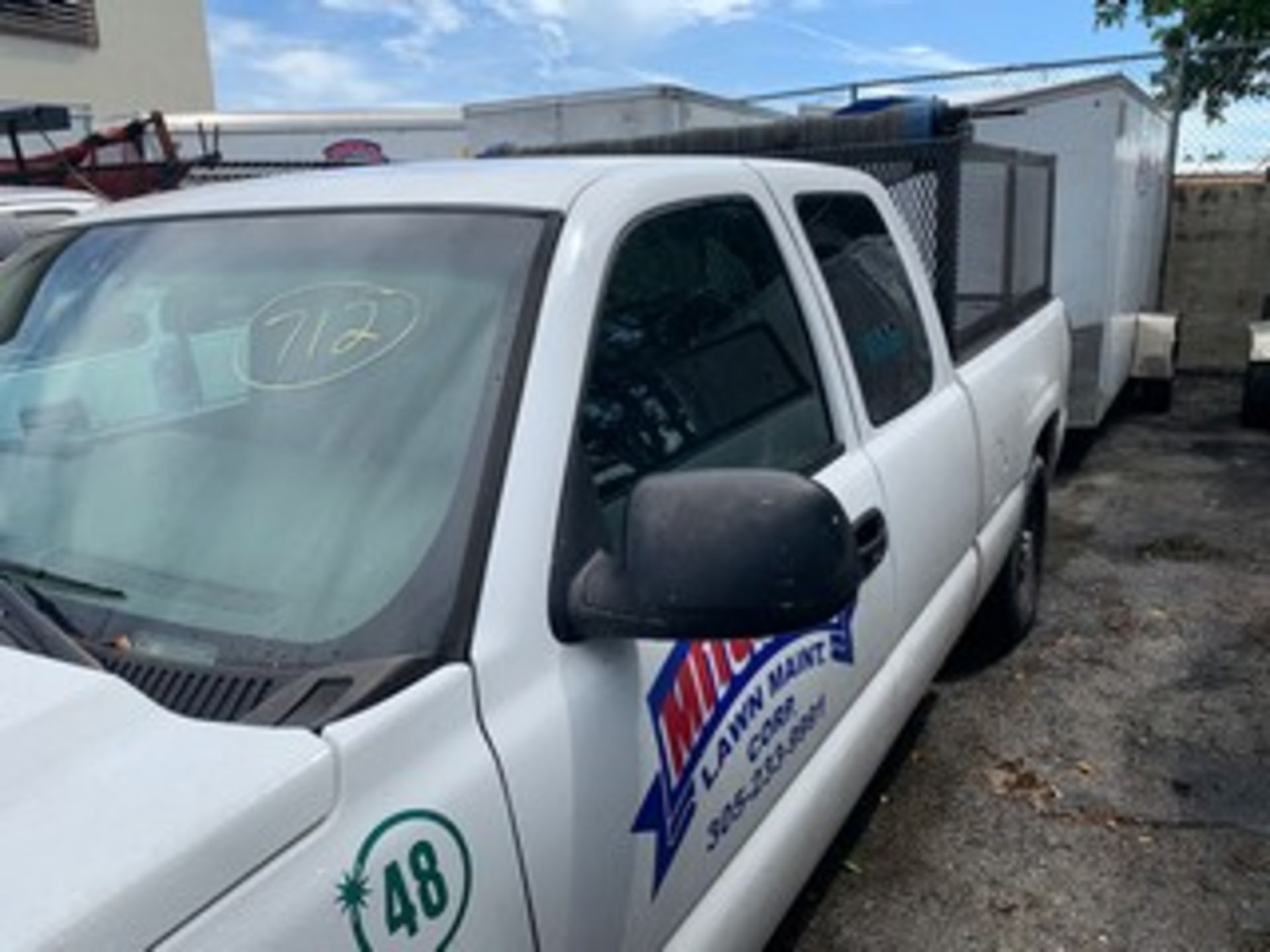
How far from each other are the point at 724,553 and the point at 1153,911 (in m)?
2.19

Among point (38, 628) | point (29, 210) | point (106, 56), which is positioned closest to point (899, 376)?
point (38, 628)

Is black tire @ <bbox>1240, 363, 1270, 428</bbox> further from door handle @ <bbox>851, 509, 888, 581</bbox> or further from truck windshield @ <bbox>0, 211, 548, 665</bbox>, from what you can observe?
truck windshield @ <bbox>0, 211, 548, 665</bbox>

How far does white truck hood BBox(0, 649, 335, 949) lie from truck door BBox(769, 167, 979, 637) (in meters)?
1.72

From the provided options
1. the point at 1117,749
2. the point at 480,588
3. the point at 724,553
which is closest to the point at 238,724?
the point at 480,588

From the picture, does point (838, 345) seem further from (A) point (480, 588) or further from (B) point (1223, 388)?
(B) point (1223, 388)

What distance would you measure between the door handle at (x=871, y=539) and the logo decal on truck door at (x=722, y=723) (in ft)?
0.60

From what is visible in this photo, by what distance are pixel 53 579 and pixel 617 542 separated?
0.80 meters

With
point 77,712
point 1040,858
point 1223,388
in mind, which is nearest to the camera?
point 77,712

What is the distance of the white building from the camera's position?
58.6 feet

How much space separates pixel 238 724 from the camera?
131 centimetres

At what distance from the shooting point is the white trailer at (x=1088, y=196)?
7.65 m

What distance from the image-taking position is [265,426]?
176 cm

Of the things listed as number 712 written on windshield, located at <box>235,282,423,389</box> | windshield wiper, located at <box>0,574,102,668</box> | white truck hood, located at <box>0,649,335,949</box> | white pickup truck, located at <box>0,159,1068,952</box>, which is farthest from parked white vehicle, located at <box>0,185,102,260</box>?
white truck hood, located at <box>0,649,335,949</box>

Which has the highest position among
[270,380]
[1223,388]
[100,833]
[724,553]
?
[270,380]
